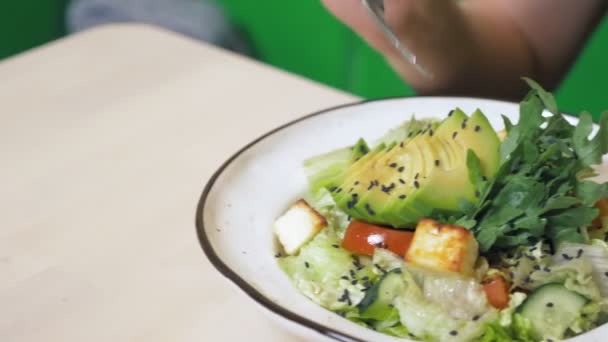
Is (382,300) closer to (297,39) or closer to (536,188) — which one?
(536,188)

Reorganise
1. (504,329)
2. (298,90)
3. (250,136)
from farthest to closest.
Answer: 1. (298,90)
2. (250,136)
3. (504,329)

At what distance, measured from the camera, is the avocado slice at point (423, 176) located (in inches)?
28.8

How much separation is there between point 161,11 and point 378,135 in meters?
1.56

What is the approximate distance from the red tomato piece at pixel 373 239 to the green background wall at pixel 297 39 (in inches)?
50.7

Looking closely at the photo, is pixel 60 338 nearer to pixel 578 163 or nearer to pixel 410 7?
pixel 578 163

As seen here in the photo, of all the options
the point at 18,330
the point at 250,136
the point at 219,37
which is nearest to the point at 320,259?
the point at 18,330

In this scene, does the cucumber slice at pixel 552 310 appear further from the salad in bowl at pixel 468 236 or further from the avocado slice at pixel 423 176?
the avocado slice at pixel 423 176

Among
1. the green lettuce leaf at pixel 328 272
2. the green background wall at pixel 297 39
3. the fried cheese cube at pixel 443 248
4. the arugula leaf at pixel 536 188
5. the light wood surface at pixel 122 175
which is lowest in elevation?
the green background wall at pixel 297 39

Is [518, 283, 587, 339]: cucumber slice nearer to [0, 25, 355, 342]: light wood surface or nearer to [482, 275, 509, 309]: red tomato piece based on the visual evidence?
[482, 275, 509, 309]: red tomato piece

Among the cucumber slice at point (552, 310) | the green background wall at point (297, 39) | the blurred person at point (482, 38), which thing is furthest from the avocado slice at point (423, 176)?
the green background wall at point (297, 39)

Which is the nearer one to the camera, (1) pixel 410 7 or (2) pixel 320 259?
(2) pixel 320 259

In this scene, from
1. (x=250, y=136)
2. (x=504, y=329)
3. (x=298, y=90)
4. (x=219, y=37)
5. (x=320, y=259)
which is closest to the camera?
(x=504, y=329)

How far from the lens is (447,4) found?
49.5 inches

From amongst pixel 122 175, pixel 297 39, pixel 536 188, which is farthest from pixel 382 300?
pixel 297 39
